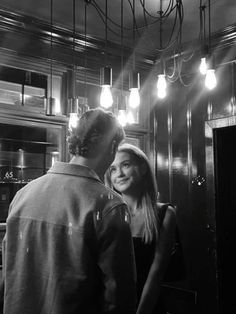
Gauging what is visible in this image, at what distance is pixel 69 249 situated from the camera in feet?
4.61

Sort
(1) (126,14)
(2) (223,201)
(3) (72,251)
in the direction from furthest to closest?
1. (2) (223,201)
2. (1) (126,14)
3. (3) (72,251)

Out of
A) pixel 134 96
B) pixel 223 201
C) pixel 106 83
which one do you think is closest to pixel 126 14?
pixel 134 96

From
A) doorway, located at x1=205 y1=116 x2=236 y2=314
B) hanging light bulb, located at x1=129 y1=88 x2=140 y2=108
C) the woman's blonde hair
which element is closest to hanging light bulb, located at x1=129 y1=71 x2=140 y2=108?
hanging light bulb, located at x1=129 y1=88 x2=140 y2=108

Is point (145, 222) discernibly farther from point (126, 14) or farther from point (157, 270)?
point (126, 14)

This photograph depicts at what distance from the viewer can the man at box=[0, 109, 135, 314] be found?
1.38 metres

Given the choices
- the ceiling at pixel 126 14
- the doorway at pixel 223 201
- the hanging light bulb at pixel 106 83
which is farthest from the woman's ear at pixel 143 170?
the doorway at pixel 223 201

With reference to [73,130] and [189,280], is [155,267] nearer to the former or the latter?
[73,130]

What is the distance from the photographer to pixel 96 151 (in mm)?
1575

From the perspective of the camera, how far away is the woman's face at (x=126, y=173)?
2160 millimetres

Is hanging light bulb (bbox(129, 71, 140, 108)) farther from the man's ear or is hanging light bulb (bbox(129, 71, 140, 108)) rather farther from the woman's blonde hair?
the man's ear

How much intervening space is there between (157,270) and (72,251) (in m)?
0.69

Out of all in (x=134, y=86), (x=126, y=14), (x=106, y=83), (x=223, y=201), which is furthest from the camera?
(x=223, y=201)

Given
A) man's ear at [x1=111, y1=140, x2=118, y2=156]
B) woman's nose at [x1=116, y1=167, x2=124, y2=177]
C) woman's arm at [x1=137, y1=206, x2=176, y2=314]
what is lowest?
woman's arm at [x1=137, y1=206, x2=176, y2=314]

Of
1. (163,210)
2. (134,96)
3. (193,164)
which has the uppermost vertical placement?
(134,96)
